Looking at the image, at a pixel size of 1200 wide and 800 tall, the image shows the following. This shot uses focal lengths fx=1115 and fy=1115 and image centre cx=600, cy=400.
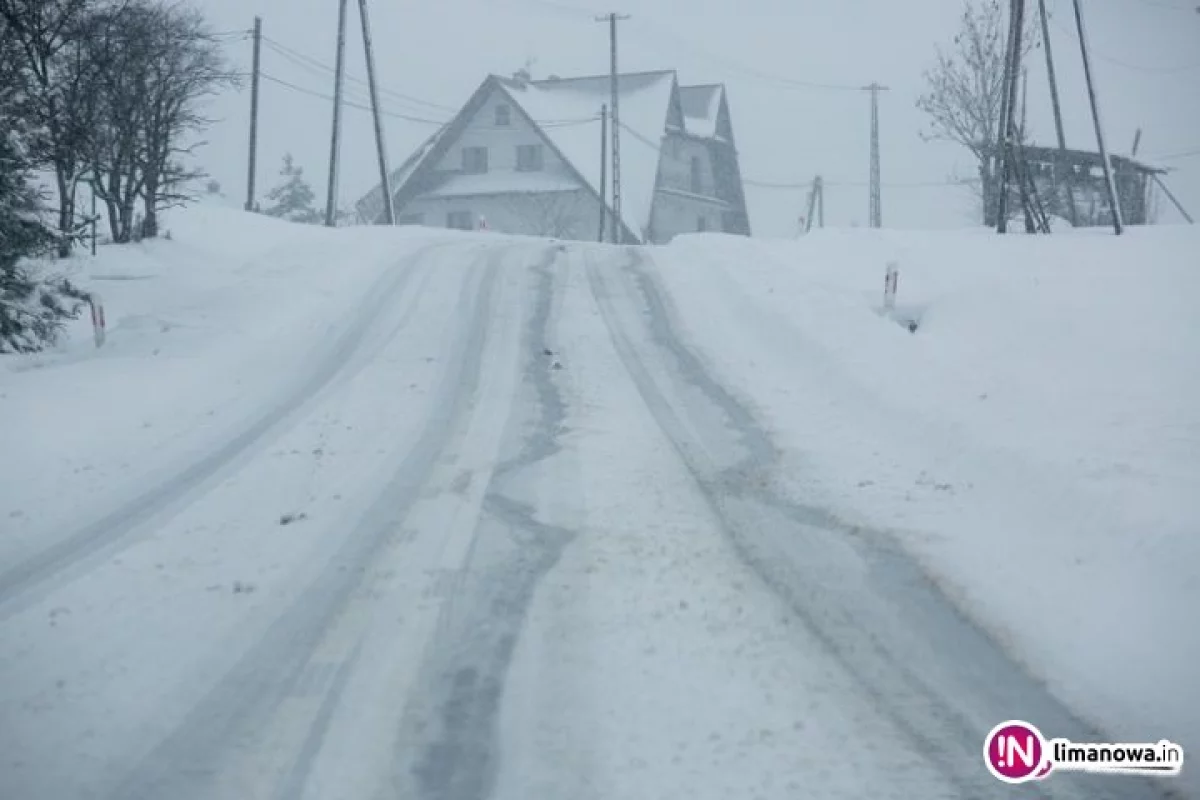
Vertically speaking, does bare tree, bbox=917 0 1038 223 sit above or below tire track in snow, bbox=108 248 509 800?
above

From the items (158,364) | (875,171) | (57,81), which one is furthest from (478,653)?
(875,171)

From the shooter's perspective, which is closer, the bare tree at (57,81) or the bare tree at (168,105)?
the bare tree at (57,81)

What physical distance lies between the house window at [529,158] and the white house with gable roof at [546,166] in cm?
5

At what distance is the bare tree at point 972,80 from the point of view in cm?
4000

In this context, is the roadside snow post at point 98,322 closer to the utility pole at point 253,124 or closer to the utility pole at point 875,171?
the utility pole at point 253,124

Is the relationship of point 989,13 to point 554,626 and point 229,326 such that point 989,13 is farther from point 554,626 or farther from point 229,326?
point 554,626

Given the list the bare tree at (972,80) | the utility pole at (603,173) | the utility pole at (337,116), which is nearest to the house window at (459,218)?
the utility pole at (603,173)

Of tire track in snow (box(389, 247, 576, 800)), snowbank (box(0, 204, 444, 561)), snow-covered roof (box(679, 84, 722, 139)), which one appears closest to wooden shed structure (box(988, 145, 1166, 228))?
snowbank (box(0, 204, 444, 561))

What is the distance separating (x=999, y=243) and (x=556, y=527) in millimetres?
16027

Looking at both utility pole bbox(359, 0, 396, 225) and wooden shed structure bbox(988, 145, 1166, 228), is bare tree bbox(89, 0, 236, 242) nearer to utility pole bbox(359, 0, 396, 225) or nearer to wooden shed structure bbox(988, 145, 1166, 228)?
utility pole bbox(359, 0, 396, 225)

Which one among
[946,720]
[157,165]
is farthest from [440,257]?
[946,720]

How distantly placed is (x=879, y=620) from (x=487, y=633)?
7.59 ft

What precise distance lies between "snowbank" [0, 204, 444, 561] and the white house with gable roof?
106 ft

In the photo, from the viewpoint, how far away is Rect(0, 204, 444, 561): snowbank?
10.1m
